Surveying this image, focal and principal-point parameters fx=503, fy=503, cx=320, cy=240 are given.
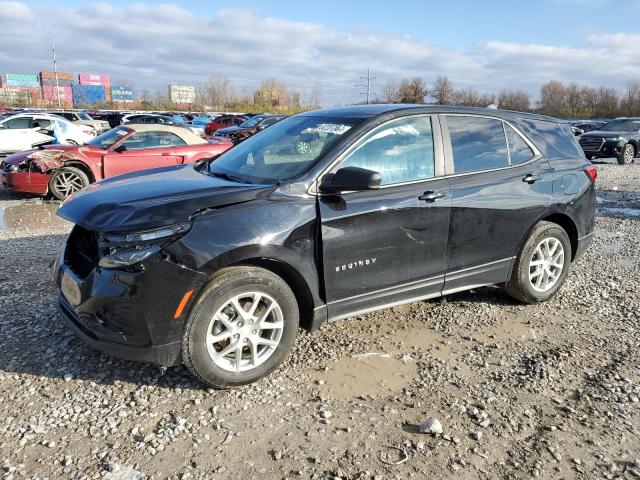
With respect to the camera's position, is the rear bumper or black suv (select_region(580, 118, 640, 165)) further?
black suv (select_region(580, 118, 640, 165))

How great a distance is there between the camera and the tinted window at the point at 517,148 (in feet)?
14.6

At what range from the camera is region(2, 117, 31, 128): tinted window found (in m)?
16.2

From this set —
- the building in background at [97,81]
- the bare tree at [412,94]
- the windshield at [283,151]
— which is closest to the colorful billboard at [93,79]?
the building in background at [97,81]

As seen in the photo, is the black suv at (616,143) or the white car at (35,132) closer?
the white car at (35,132)

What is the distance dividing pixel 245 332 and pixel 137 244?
0.86 meters

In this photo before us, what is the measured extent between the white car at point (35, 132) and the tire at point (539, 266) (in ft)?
44.6

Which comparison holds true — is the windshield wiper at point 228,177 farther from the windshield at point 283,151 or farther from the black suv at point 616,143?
the black suv at point 616,143

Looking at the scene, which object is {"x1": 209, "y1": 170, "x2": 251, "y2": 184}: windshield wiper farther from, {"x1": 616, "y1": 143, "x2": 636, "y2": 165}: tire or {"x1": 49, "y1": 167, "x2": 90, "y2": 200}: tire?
{"x1": 616, "y1": 143, "x2": 636, "y2": 165}: tire

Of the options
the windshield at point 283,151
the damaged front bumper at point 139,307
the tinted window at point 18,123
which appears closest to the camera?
the damaged front bumper at point 139,307

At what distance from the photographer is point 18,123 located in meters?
16.2

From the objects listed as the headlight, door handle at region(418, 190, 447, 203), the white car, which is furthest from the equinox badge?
the white car

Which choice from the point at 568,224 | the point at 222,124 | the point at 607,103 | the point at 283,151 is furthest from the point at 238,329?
the point at 607,103

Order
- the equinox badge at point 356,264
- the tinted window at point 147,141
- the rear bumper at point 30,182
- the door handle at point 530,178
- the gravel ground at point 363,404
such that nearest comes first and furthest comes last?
the gravel ground at point 363,404 < the equinox badge at point 356,264 < the door handle at point 530,178 < the rear bumper at point 30,182 < the tinted window at point 147,141

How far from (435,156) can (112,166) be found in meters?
7.65
